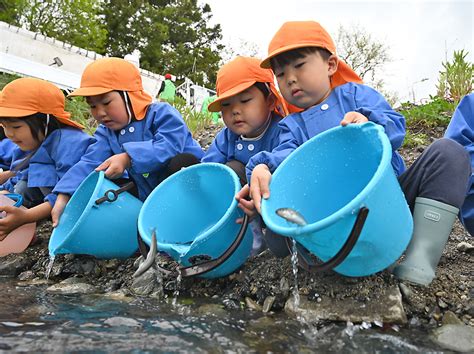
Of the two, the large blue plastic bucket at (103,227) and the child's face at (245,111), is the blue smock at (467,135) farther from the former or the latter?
the large blue plastic bucket at (103,227)

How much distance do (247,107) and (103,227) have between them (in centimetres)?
91

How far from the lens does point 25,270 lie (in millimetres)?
2613

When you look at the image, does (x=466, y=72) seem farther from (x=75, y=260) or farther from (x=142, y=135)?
(x=75, y=260)

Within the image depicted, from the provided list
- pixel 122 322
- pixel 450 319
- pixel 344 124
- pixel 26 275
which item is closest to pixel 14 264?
pixel 26 275

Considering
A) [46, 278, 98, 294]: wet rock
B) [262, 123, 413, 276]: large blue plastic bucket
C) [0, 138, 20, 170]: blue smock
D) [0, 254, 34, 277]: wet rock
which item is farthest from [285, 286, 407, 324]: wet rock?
[0, 138, 20, 170]: blue smock

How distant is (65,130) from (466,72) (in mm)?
3697

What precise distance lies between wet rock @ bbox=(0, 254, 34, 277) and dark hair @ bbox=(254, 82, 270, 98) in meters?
1.65

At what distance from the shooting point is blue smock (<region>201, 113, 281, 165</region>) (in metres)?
2.35

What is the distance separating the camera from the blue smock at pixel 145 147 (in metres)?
2.48

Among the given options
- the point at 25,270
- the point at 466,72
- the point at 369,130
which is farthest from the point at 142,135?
the point at 466,72

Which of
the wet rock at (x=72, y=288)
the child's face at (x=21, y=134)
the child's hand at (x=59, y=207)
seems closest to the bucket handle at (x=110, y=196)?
the wet rock at (x=72, y=288)

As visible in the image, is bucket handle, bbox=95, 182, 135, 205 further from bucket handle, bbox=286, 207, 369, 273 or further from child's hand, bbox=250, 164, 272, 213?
bucket handle, bbox=286, 207, 369, 273

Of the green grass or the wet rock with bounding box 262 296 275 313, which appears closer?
the wet rock with bounding box 262 296 275 313

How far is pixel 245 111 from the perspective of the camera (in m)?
2.29
